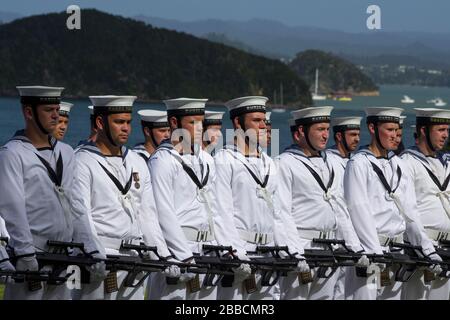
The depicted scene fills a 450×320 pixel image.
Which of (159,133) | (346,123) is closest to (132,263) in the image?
(159,133)

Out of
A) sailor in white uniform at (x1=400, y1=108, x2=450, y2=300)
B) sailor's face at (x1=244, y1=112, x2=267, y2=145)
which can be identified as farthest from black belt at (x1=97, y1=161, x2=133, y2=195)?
sailor in white uniform at (x1=400, y1=108, x2=450, y2=300)

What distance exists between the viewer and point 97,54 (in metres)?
79.6

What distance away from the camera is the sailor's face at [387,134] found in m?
15.8

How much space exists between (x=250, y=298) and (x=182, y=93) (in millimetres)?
68620

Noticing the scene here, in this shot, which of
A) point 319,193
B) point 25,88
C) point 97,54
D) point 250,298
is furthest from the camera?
point 97,54

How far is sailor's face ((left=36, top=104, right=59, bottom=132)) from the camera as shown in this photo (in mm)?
12453

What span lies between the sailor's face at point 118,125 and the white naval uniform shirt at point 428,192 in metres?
4.08

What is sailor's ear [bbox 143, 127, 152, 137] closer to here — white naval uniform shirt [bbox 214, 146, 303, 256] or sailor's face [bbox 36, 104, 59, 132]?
white naval uniform shirt [bbox 214, 146, 303, 256]

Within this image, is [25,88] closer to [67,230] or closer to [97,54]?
[67,230]

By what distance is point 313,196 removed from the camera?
Answer: 15023 mm

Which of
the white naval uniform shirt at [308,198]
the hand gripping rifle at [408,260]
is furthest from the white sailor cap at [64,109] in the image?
the hand gripping rifle at [408,260]

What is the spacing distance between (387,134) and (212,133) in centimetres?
194

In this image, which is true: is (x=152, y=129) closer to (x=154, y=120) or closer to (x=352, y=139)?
(x=154, y=120)

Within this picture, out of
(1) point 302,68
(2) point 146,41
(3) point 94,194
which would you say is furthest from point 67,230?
(1) point 302,68
